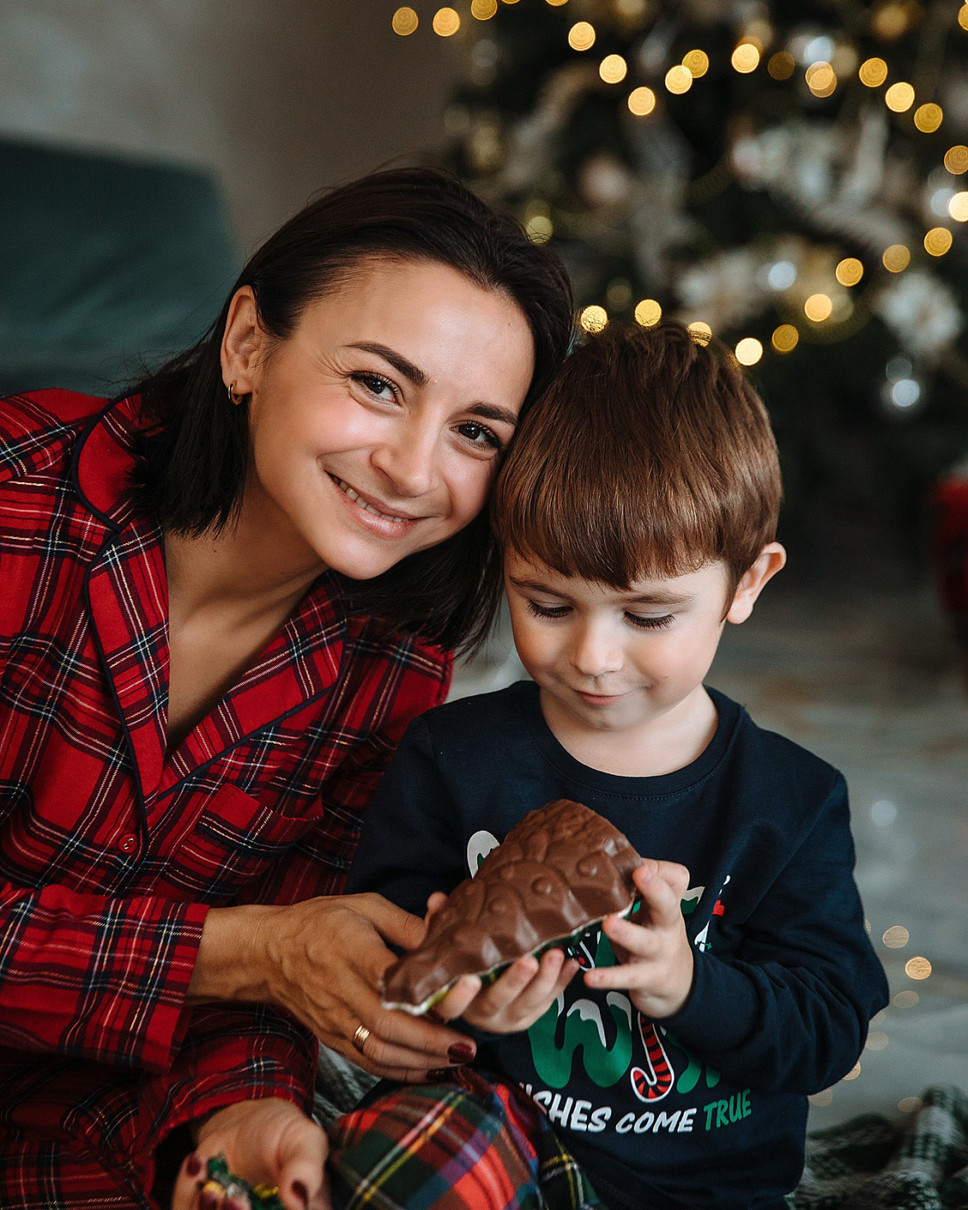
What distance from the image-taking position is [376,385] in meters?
1.10

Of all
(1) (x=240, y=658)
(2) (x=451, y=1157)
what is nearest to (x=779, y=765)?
(2) (x=451, y=1157)

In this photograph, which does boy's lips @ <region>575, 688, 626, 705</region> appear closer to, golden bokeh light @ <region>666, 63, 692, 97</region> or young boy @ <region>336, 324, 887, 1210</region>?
young boy @ <region>336, 324, 887, 1210</region>

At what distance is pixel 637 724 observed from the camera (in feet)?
3.53

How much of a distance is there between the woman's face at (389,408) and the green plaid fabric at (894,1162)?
74 centimetres

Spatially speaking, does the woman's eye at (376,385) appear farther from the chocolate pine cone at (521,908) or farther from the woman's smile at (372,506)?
the chocolate pine cone at (521,908)

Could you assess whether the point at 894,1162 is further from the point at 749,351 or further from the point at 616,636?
the point at 749,351

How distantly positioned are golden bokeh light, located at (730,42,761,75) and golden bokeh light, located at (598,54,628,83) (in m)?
0.31

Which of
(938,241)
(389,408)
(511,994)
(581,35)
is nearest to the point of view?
(511,994)

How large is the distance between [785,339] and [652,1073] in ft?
9.57

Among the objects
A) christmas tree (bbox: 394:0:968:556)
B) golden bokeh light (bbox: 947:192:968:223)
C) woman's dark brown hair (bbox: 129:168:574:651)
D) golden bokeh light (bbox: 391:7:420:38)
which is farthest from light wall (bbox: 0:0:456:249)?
woman's dark brown hair (bbox: 129:168:574:651)

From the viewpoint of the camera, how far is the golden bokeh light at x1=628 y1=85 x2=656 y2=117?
3.45m

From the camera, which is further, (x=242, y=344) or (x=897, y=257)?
(x=897, y=257)

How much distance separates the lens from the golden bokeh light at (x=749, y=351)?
3.49m

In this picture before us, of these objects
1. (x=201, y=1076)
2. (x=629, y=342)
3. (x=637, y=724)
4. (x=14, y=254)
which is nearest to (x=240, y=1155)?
(x=201, y=1076)
